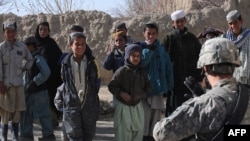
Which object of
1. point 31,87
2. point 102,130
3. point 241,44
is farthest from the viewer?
point 102,130

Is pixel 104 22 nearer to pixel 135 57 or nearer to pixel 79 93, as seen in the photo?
pixel 135 57

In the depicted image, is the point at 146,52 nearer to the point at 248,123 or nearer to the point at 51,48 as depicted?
the point at 51,48

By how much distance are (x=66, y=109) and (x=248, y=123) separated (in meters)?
3.00

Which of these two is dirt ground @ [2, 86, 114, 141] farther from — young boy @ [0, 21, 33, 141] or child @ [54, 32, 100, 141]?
child @ [54, 32, 100, 141]

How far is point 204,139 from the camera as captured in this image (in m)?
2.63

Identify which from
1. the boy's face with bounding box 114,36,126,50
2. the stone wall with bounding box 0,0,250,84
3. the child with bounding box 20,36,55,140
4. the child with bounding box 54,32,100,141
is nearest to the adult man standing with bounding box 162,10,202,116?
the boy's face with bounding box 114,36,126,50

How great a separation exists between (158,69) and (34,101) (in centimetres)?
160

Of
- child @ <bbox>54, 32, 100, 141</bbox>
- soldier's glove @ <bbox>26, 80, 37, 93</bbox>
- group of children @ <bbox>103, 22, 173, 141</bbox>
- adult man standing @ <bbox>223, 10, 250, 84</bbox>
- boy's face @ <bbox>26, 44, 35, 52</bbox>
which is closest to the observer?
child @ <bbox>54, 32, 100, 141</bbox>

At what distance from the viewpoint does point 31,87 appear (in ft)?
21.1

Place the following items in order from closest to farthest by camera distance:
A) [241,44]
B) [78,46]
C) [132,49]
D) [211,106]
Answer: [211,106]
[78,46]
[132,49]
[241,44]

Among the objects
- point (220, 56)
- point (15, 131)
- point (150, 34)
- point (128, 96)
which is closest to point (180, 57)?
point (150, 34)

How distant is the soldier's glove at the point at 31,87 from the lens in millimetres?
6417

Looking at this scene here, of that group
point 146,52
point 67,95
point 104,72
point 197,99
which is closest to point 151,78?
point 146,52

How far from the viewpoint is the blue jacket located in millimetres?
6000
